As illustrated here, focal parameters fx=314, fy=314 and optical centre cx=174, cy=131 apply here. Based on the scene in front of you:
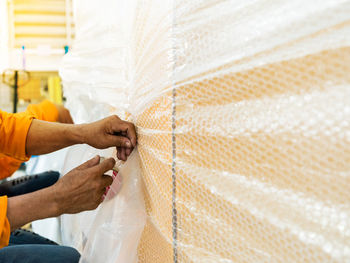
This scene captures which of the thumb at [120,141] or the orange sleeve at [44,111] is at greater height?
the orange sleeve at [44,111]

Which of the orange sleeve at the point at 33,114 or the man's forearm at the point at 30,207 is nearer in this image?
the man's forearm at the point at 30,207

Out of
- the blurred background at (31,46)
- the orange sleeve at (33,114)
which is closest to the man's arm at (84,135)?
the orange sleeve at (33,114)

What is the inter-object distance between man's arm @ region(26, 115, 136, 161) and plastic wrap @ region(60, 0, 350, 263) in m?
0.04

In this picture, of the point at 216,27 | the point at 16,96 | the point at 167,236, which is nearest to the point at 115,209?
the point at 167,236

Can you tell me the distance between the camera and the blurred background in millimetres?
2539

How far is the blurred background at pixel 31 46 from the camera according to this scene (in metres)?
2.54

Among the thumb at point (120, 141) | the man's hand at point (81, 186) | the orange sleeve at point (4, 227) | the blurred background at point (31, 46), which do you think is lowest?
the orange sleeve at point (4, 227)

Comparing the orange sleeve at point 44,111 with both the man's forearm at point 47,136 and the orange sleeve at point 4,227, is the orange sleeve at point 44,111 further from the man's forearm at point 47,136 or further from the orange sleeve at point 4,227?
the orange sleeve at point 4,227

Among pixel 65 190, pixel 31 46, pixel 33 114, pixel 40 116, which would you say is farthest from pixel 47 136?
pixel 31 46

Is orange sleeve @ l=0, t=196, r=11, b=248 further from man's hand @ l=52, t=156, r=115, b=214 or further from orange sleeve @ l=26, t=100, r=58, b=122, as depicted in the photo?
orange sleeve @ l=26, t=100, r=58, b=122

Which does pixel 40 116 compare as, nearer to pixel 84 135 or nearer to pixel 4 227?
pixel 84 135

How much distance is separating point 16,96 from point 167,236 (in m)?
2.49

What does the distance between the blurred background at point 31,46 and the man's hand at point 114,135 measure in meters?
2.00

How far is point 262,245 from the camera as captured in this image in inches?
14.8
